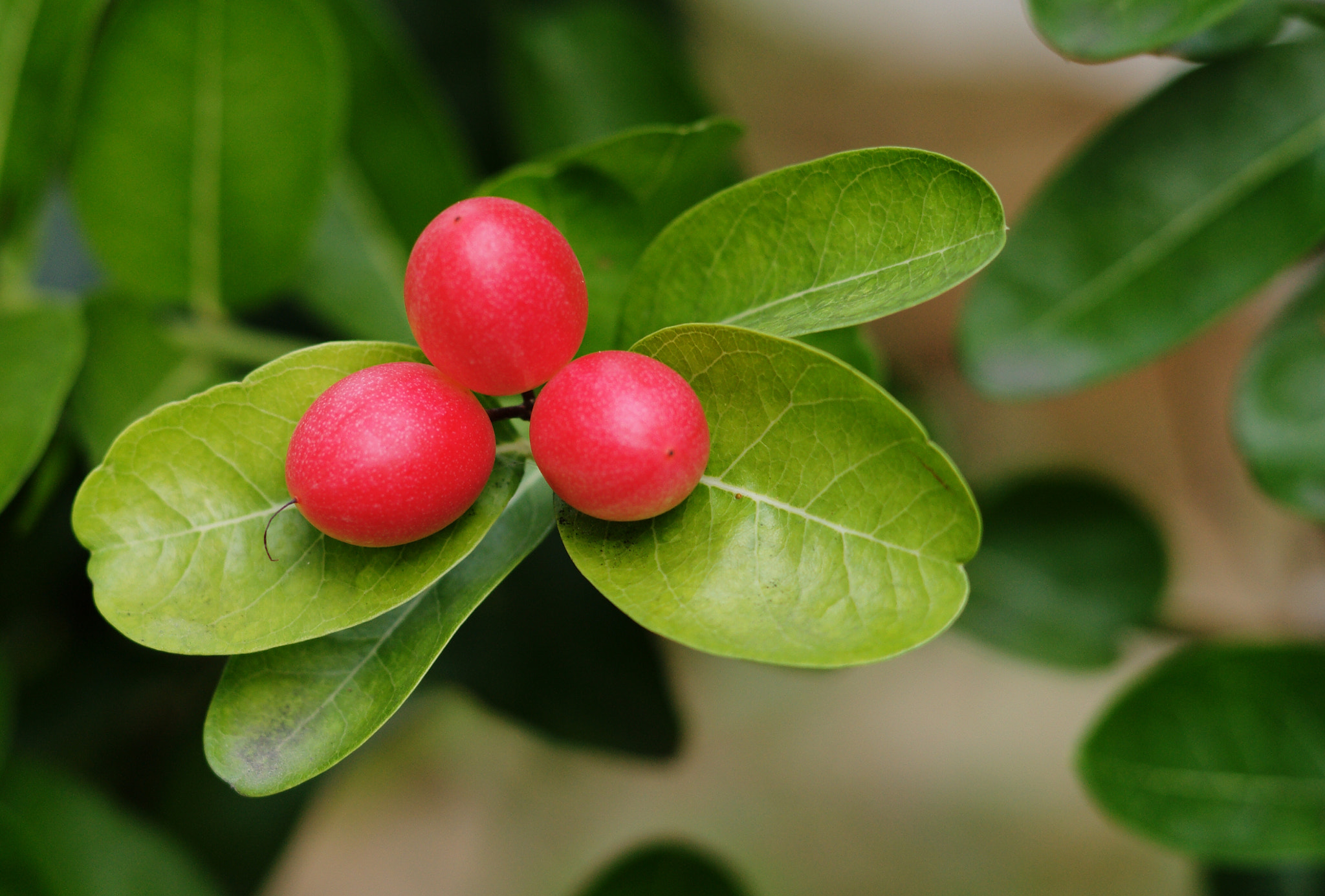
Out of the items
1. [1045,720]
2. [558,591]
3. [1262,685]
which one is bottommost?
[1045,720]

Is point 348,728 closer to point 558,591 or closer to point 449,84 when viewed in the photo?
point 558,591

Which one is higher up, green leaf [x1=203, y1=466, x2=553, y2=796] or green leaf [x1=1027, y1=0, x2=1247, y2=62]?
green leaf [x1=1027, y1=0, x2=1247, y2=62]

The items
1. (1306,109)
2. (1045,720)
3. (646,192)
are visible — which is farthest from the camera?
(1045,720)

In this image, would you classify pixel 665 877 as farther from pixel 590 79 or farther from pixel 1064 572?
pixel 590 79

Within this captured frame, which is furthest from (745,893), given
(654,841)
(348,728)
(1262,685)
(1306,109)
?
(1306,109)

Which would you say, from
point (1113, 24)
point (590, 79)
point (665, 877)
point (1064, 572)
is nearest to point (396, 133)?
point (590, 79)

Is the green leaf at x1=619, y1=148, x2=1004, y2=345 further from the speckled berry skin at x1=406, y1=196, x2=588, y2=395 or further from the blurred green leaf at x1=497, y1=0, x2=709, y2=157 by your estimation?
the blurred green leaf at x1=497, y1=0, x2=709, y2=157

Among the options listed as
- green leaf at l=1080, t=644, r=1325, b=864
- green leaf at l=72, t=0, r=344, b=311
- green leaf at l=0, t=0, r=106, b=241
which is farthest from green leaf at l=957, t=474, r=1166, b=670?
green leaf at l=0, t=0, r=106, b=241
